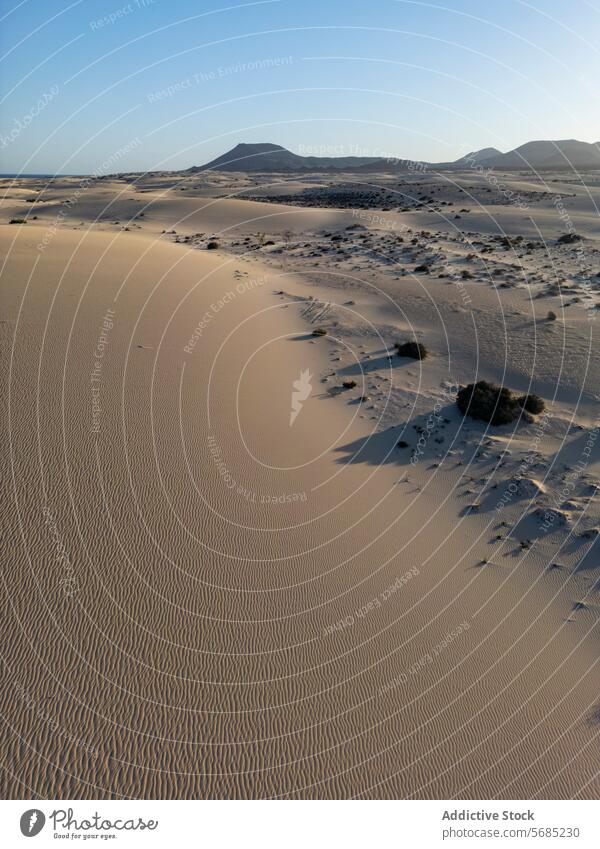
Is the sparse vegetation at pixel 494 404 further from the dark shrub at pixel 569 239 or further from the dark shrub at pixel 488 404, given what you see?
the dark shrub at pixel 569 239

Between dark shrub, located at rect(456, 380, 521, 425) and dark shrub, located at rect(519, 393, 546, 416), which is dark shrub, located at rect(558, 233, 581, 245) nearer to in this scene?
dark shrub, located at rect(519, 393, 546, 416)

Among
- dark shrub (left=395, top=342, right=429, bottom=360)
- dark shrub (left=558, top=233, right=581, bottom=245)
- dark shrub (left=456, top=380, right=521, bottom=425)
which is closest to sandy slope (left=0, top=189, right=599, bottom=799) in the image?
dark shrub (left=456, top=380, right=521, bottom=425)

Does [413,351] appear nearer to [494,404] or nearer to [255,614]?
[494,404]

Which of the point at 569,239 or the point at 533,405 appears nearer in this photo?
the point at 533,405

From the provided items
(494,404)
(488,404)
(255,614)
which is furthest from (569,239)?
(255,614)

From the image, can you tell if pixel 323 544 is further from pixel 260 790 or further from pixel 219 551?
pixel 260 790

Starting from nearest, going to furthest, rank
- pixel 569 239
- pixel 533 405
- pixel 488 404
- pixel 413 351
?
pixel 488 404 → pixel 533 405 → pixel 413 351 → pixel 569 239
